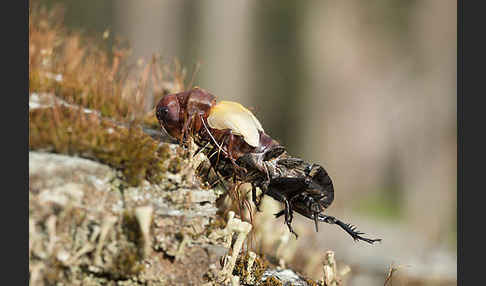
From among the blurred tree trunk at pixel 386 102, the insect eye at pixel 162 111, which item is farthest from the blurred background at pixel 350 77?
the insect eye at pixel 162 111

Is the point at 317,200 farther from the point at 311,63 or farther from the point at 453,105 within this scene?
the point at 311,63

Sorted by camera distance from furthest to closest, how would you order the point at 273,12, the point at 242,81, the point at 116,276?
the point at 273,12
the point at 242,81
the point at 116,276

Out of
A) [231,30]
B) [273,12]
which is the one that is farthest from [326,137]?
[273,12]

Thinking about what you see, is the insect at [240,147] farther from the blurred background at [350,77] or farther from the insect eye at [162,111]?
the blurred background at [350,77]

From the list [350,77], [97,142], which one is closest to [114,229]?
[97,142]

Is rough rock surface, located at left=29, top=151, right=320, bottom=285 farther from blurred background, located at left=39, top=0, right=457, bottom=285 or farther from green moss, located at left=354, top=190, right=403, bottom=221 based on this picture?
green moss, located at left=354, top=190, right=403, bottom=221
